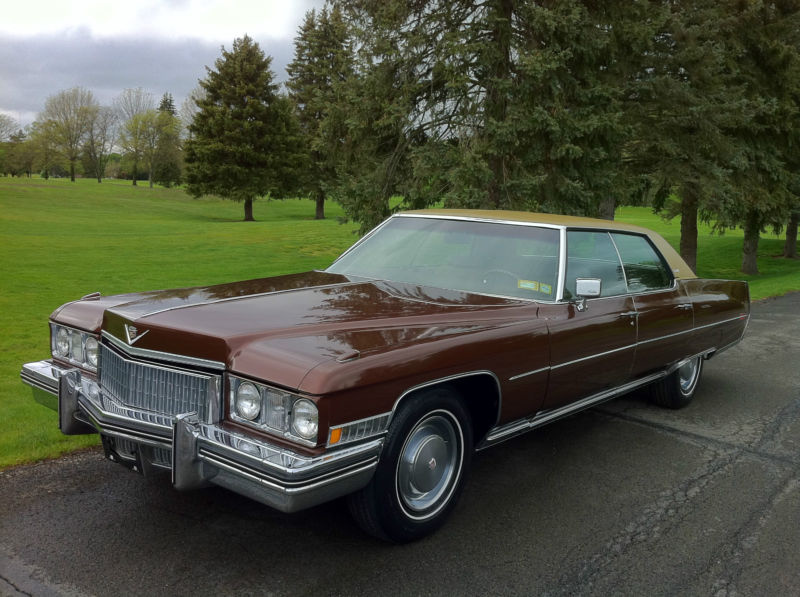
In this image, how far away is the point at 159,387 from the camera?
328 centimetres

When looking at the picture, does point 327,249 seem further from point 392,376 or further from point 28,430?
point 392,376

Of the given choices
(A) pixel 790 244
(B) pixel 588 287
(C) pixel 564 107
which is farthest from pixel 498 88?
(A) pixel 790 244

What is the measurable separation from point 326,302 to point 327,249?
21.1 meters

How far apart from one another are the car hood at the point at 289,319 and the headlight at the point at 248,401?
87mm

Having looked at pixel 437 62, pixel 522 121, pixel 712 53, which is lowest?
pixel 522 121

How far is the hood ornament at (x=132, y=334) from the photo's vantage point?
3.30 meters

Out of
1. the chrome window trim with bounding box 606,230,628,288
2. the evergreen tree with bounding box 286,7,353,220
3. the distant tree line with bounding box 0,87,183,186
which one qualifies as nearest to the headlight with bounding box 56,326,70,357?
the chrome window trim with bounding box 606,230,628,288

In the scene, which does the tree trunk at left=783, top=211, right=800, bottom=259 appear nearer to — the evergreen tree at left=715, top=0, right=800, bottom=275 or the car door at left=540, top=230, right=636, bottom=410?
the evergreen tree at left=715, top=0, right=800, bottom=275

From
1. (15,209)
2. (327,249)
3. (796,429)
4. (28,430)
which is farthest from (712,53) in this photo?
(15,209)

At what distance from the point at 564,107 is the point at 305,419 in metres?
11.1

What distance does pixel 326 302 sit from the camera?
3916 mm

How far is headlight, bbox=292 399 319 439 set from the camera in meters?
2.86

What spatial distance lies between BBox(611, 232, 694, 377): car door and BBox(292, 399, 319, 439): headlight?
292cm

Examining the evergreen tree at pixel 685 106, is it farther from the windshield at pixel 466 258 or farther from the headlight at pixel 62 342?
the headlight at pixel 62 342
